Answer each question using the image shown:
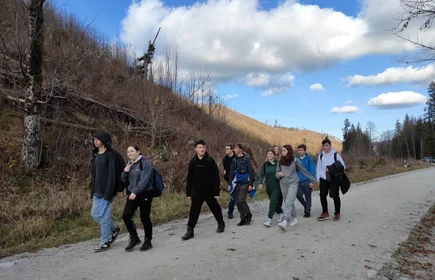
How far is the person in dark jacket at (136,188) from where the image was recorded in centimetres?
531

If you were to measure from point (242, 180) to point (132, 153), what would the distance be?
3.12 meters

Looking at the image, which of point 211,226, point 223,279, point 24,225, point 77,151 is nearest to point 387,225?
point 211,226

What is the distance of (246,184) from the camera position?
24.7ft

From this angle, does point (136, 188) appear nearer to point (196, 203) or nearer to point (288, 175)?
point (196, 203)

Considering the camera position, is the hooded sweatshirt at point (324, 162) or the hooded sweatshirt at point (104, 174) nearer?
the hooded sweatshirt at point (104, 174)

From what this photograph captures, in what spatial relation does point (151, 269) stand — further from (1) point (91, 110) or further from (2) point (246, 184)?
(1) point (91, 110)

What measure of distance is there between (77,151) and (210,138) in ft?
25.2

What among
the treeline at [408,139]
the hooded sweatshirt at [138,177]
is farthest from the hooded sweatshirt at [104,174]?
the treeline at [408,139]

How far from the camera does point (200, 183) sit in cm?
626

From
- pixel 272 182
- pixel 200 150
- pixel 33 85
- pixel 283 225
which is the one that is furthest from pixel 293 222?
pixel 33 85

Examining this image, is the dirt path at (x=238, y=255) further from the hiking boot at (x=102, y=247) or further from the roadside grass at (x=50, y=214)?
the roadside grass at (x=50, y=214)

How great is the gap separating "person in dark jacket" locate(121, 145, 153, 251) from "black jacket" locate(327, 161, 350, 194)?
14.9ft

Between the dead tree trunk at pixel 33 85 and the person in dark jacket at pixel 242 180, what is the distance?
7.03 metres

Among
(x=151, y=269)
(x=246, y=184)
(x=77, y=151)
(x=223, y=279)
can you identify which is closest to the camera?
(x=223, y=279)
